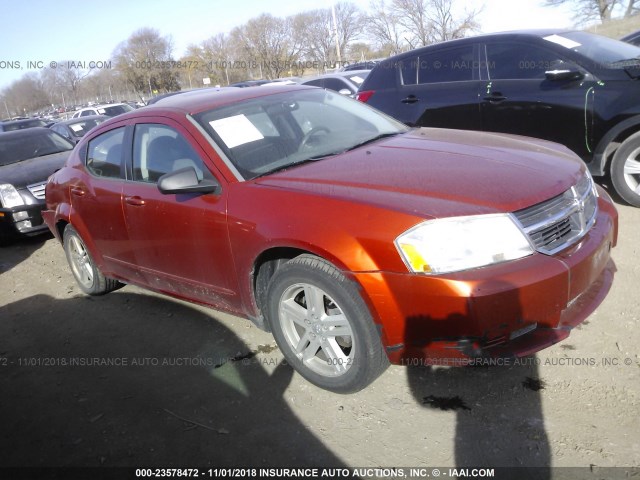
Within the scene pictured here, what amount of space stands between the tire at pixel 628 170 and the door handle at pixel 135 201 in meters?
4.29

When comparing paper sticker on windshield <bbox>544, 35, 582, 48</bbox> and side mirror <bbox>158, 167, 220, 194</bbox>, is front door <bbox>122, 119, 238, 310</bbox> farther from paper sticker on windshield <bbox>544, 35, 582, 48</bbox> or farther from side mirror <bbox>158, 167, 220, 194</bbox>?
paper sticker on windshield <bbox>544, 35, 582, 48</bbox>

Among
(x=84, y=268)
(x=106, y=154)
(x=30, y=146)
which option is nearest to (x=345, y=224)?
(x=106, y=154)

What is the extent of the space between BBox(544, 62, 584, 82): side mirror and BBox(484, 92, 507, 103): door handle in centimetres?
50

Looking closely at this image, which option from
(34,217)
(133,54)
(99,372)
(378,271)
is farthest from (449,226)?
(133,54)

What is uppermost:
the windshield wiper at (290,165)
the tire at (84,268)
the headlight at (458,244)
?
the windshield wiper at (290,165)

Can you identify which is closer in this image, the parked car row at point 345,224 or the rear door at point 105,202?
the parked car row at point 345,224

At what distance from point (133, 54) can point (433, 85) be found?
155 feet

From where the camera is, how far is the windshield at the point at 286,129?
3.36 metres

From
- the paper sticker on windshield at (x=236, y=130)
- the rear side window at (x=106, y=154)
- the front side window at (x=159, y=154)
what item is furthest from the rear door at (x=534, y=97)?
the rear side window at (x=106, y=154)

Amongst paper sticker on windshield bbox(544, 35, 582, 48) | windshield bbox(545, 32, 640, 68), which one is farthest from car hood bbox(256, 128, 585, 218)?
paper sticker on windshield bbox(544, 35, 582, 48)

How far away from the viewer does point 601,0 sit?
44906mm

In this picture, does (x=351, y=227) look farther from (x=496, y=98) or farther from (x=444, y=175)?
(x=496, y=98)

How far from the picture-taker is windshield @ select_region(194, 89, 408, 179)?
3.36 metres

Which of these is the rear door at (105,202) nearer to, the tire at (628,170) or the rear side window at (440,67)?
the rear side window at (440,67)
